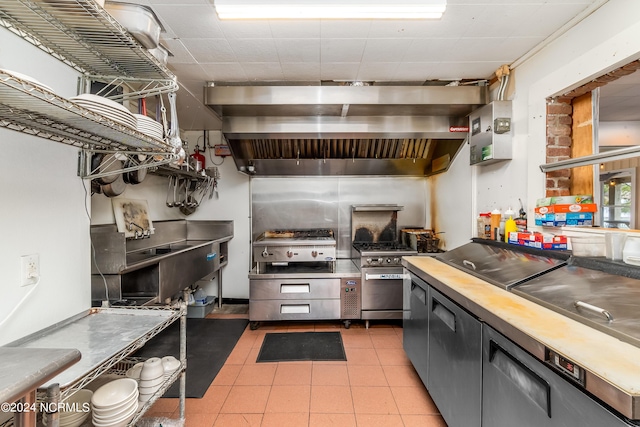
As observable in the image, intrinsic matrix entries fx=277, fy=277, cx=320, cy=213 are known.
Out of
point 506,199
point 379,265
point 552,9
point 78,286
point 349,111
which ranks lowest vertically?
point 379,265

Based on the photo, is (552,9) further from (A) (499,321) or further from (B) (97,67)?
(B) (97,67)

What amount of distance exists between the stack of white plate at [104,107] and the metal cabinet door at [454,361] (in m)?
1.79

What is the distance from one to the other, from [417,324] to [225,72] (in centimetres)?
257

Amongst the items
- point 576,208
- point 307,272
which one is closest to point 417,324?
point 576,208

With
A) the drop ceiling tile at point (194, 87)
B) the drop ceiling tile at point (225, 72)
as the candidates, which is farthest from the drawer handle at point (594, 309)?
the drop ceiling tile at point (194, 87)

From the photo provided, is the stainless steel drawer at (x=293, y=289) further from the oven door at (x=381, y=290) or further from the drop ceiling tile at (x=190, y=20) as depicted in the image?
the drop ceiling tile at (x=190, y=20)

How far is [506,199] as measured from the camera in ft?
7.61

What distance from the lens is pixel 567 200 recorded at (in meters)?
1.77

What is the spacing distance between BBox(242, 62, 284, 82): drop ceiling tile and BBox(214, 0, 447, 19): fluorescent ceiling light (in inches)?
24.7

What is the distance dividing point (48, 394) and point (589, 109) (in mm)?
3080

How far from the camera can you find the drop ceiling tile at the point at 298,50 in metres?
1.95

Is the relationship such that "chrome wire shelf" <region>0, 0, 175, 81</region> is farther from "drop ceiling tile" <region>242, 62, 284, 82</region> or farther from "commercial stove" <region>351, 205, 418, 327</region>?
"commercial stove" <region>351, 205, 418, 327</region>

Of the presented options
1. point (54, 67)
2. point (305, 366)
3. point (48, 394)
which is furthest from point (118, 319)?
point (305, 366)

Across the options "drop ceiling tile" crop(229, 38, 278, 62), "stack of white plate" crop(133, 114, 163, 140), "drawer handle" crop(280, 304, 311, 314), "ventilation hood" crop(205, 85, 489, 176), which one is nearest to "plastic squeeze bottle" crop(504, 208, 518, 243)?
"ventilation hood" crop(205, 85, 489, 176)
